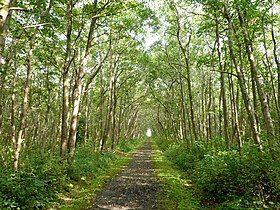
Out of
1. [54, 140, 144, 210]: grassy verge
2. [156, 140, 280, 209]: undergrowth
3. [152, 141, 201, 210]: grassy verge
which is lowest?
[152, 141, 201, 210]: grassy verge

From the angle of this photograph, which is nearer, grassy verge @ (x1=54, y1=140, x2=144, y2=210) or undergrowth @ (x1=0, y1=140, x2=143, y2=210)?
undergrowth @ (x1=0, y1=140, x2=143, y2=210)

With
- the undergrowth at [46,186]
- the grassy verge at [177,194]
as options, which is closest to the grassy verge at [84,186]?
the undergrowth at [46,186]

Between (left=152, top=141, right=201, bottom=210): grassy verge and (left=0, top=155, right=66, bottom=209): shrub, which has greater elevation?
(left=0, top=155, right=66, bottom=209): shrub

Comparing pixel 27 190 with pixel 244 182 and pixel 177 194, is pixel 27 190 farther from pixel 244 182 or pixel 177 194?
pixel 244 182

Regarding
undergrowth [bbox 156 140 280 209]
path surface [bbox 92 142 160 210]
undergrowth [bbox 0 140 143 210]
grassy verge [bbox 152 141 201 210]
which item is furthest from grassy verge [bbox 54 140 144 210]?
undergrowth [bbox 156 140 280 209]

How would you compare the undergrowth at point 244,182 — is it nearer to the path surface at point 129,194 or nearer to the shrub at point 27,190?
the path surface at point 129,194

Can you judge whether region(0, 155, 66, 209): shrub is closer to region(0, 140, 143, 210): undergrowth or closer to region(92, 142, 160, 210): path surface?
region(0, 140, 143, 210): undergrowth

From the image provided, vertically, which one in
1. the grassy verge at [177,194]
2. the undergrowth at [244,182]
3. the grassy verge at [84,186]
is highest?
the undergrowth at [244,182]

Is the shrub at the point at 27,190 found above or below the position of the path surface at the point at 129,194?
above

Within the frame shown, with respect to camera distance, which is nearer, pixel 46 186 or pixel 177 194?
pixel 46 186

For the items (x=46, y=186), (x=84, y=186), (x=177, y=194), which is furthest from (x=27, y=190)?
(x=177, y=194)

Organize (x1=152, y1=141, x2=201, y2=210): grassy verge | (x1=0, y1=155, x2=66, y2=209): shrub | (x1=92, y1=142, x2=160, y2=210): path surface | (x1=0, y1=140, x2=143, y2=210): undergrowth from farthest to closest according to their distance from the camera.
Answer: (x1=92, y1=142, x2=160, y2=210): path surface
(x1=152, y1=141, x2=201, y2=210): grassy verge
(x1=0, y1=140, x2=143, y2=210): undergrowth
(x1=0, y1=155, x2=66, y2=209): shrub

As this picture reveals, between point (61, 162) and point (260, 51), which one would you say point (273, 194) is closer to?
point (61, 162)

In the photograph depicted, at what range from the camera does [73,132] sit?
12047 mm
